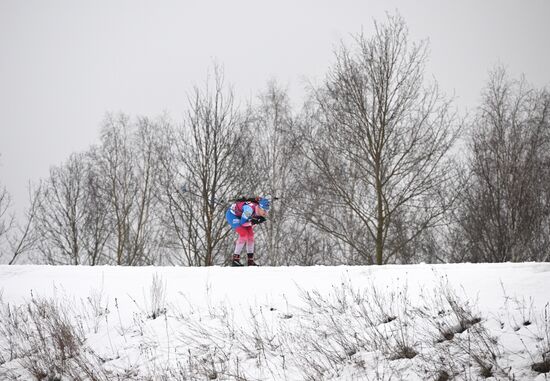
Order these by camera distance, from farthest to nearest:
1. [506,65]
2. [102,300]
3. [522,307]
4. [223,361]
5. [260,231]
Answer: [260,231]
[506,65]
[102,300]
[223,361]
[522,307]

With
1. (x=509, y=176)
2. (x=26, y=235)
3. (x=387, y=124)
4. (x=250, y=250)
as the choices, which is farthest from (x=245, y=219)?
(x=26, y=235)

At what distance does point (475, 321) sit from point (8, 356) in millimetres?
6392

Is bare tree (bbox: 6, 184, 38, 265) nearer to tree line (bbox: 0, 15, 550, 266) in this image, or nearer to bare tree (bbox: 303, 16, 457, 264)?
tree line (bbox: 0, 15, 550, 266)

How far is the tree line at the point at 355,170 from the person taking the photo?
9.79 m

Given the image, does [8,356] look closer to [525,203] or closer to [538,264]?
[538,264]

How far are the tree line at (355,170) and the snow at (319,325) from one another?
4.39 m

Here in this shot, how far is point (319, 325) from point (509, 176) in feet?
25.6

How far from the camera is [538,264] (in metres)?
4.82

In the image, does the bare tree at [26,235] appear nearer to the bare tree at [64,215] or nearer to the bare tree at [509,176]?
the bare tree at [64,215]

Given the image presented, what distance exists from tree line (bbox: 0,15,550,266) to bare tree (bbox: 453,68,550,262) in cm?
5

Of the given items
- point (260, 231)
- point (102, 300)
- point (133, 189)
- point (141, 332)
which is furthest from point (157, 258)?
point (141, 332)

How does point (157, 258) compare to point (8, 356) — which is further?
point (157, 258)

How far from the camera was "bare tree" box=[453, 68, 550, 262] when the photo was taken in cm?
970

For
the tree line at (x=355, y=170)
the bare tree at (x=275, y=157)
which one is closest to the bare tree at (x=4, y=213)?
the tree line at (x=355, y=170)
